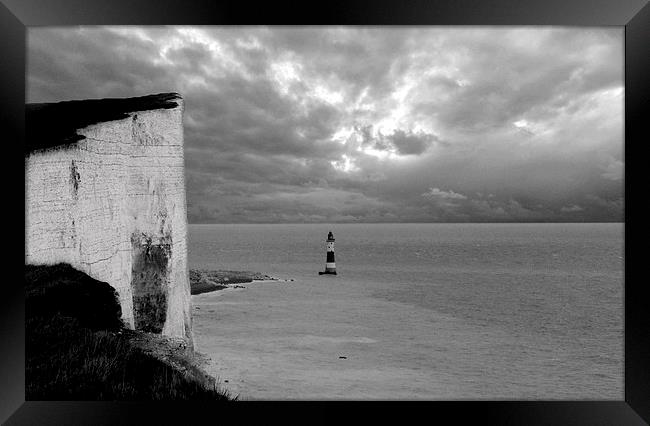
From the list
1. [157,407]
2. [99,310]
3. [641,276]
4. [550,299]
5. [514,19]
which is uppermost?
[514,19]

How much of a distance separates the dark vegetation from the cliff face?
0.02 m

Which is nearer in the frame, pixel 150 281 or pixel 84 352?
pixel 84 352

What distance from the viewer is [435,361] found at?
10.5 metres

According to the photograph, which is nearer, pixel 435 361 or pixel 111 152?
pixel 111 152

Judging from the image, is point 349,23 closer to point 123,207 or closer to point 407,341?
point 123,207

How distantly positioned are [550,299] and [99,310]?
72.4 feet

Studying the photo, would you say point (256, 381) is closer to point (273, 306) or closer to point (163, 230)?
point (163, 230)

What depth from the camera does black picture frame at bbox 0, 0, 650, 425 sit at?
3.24 m

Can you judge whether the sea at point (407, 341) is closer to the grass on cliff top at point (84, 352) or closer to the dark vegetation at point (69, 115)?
the grass on cliff top at point (84, 352)

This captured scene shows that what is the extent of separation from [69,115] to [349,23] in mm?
3145

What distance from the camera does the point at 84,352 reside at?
12.3 feet

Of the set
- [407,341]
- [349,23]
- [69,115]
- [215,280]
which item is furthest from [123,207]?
[215,280]

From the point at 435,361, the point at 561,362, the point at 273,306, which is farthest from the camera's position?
the point at 273,306

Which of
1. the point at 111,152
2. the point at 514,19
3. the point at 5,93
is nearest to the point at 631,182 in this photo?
the point at 514,19
